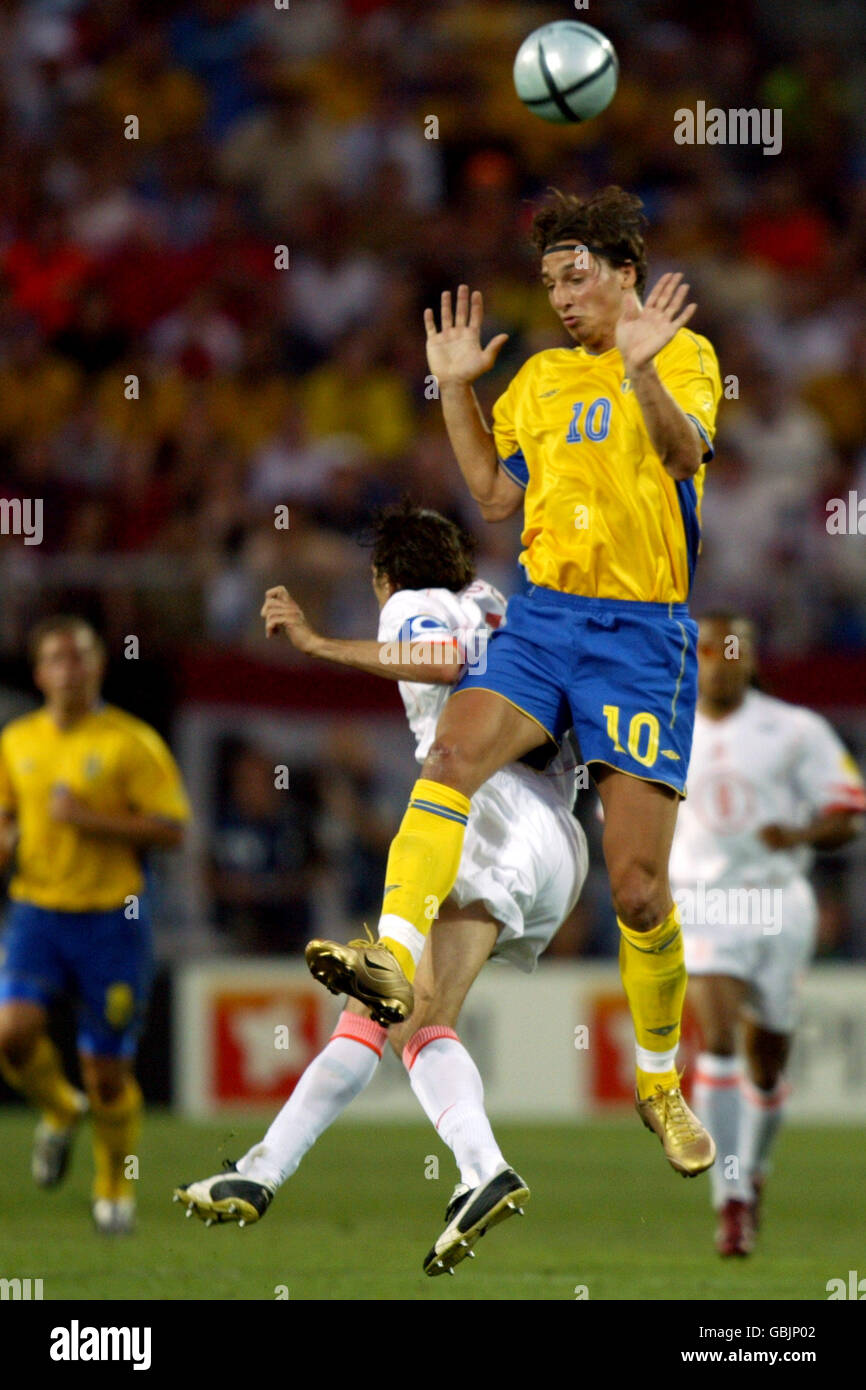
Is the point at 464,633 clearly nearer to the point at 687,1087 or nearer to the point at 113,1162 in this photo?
the point at 113,1162

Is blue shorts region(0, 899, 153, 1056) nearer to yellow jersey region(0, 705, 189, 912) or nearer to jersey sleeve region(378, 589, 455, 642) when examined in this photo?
yellow jersey region(0, 705, 189, 912)

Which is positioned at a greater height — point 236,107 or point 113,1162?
point 236,107

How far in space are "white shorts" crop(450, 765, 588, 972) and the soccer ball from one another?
2.18m

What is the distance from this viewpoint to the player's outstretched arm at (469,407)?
20.8ft

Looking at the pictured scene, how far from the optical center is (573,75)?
6.81 metres

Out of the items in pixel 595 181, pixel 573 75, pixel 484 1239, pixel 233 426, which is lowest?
pixel 484 1239

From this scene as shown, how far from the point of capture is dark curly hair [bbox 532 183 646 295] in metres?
6.11

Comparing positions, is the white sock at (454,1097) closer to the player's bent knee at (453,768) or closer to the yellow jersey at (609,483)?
the player's bent knee at (453,768)

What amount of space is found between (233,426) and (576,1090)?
513 centimetres

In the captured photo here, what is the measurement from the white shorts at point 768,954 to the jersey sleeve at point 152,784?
239cm

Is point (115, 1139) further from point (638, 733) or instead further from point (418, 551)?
point (638, 733)

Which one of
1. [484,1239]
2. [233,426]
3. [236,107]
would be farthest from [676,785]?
[236,107]

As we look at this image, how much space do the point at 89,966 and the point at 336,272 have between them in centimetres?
768

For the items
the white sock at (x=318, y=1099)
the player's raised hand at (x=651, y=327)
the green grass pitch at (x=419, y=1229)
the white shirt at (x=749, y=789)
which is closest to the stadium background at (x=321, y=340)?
the green grass pitch at (x=419, y=1229)
